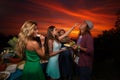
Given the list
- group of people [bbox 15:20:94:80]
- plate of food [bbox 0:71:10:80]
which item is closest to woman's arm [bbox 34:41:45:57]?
group of people [bbox 15:20:94:80]

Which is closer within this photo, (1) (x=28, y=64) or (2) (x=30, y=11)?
(1) (x=28, y=64)

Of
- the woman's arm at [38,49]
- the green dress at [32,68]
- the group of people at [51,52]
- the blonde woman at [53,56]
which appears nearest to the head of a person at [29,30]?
the group of people at [51,52]

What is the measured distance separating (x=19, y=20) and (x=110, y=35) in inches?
100

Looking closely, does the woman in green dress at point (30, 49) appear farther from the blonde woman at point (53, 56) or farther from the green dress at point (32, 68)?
the blonde woman at point (53, 56)

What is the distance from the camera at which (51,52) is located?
3.34 meters

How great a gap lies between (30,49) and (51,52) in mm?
875

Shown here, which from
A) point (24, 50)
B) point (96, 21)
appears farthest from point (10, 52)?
point (96, 21)

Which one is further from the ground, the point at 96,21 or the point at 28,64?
the point at 96,21

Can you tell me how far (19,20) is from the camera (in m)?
5.06

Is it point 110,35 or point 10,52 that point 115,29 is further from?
point 10,52

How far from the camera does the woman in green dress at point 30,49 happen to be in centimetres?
246

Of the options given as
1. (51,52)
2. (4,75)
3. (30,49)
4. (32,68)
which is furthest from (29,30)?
(4,75)

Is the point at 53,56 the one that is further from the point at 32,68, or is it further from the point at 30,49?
the point at 30,49

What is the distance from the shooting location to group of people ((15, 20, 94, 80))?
2.49m
